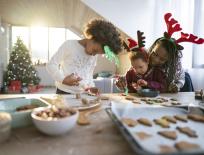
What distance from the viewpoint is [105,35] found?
141 centimetres

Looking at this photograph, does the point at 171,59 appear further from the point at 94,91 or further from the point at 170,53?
the point at 94,91

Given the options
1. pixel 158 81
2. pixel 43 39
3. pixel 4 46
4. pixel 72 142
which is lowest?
pixel 72 142

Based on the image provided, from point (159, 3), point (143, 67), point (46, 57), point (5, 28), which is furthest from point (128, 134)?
point (46, 57)

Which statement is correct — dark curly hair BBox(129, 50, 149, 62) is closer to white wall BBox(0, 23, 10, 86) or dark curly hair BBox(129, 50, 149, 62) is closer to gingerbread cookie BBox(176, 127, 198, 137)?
gingerbread cookie BBox(176, 127, 198, 137)

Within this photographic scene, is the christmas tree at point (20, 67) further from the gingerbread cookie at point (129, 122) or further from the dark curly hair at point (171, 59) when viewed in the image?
the gingerbread cookie at point (129, 122)

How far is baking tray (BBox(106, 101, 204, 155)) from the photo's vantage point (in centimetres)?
51

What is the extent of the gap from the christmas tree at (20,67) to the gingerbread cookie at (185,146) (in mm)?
5734

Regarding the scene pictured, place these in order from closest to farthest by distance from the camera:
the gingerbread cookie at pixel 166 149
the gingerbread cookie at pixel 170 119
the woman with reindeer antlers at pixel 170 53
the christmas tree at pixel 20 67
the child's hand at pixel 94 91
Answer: the gingerbread cookie at pixel 166 149
the gingerbread cookie at pixel 170 119
the child's hand at pixel 94 91
the woman with reindeer antlers at pixel 170 53
the christmas tree at pixel 20 67

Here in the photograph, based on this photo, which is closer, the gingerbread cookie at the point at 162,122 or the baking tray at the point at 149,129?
the baking tray at the point at 149,129

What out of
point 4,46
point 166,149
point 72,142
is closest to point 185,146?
point 166,149

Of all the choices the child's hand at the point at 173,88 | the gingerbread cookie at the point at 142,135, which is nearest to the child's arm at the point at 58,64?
the child's hand at the point at 173,88

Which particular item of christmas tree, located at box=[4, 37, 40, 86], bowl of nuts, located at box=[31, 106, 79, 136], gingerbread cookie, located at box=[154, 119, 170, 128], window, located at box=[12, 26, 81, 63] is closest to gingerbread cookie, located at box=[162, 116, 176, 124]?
gingerbread cookie, located at box=[154, 119, 170, 128]

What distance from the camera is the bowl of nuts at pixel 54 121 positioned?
0.61 m

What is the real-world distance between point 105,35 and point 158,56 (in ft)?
1.30
